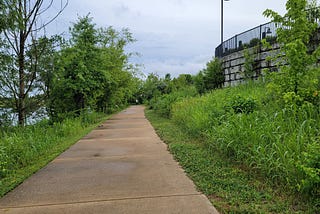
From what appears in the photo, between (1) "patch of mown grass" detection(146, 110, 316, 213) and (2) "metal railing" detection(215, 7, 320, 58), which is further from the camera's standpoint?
(2) "metal railing" detection(215, 7, 320, 58)

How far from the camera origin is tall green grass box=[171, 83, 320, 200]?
294 centimetres

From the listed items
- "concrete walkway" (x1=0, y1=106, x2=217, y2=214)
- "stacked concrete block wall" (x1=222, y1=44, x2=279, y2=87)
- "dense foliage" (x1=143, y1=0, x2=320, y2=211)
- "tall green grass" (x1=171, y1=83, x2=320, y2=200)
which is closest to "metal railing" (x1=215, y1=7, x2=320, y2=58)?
"stacked concrete block wall" (x1=222, y1=44, x2=279, y2=87)

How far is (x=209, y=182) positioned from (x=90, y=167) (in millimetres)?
2151

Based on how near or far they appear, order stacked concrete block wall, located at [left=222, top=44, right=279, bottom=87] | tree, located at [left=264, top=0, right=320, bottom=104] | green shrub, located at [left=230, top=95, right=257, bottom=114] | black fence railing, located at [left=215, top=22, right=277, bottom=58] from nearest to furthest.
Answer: tree, located at [left=264, top=0, right=320, bottom=104]
green shrub, located at [left=230, top=95, right=257, bottom=114]
stacked concrete block wall, located at [left=222, top=44, right=279, bottom=87]
black fence railing, located at [left=215, top=22, right=277, bottom=58]

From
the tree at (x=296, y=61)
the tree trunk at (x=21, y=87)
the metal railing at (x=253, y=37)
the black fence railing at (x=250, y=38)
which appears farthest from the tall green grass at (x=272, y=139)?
the tree trunk at (x=21, y=87)

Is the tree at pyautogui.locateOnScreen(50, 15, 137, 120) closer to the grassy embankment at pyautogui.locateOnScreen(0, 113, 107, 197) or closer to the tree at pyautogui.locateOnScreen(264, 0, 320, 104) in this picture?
the grassy embankment at pyautogui.locateOnScreen(0, 113, 107, 197)

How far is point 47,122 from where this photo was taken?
35.0 ft

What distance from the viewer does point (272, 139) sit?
4.04 m

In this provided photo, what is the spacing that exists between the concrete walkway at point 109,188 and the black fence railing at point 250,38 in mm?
7164

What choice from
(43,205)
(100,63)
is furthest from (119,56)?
(43,205)

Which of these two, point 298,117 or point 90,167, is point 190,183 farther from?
point 298,117

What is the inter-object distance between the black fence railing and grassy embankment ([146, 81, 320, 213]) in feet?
16.1

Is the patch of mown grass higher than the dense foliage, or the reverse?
the dense foliage

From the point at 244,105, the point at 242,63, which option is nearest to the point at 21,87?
the point at 244,105
